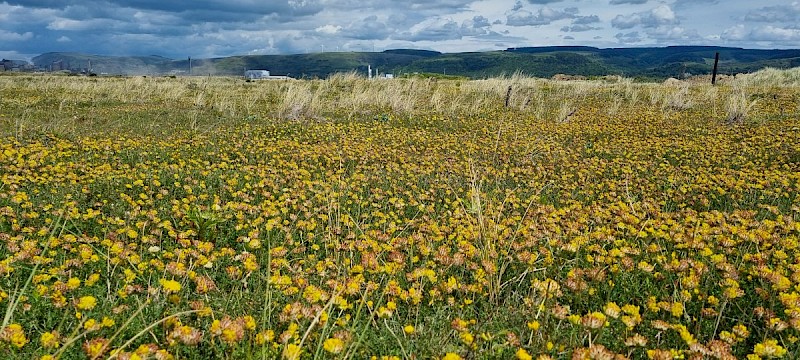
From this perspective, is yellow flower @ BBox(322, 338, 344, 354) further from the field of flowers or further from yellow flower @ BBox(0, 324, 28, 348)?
yellow flower @ BBox(0, 324, 28, 348)

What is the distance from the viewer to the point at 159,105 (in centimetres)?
1434

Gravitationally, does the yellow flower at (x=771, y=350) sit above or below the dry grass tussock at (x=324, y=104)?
below

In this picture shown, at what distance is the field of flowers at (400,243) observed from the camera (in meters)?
2.38

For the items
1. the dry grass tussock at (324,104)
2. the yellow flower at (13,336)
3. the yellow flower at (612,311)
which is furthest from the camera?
the dry grass tussock at (324,104)

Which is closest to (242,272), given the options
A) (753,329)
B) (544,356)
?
(544,356)

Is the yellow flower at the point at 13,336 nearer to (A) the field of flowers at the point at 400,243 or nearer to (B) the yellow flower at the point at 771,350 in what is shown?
(A) the field of flowers at the point at 400,243

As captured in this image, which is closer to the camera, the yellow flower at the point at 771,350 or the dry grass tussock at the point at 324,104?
the yellow flower at the point at 771,350

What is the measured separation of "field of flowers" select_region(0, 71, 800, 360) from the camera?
238cm

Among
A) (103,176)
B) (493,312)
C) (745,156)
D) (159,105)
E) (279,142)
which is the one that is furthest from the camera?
(159,105)

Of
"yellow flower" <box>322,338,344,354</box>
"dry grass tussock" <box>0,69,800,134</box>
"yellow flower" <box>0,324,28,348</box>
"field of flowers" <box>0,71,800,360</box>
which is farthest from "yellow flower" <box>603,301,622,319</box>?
"dry grass tussock" <box>0,69,800,134</box>

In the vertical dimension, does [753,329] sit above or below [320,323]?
below

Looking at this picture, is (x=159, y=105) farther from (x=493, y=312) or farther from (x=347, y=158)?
(x=493, y=312)

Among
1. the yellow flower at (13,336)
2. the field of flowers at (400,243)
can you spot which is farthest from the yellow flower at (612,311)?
the yellow flower at (13,336)

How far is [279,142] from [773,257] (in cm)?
676
